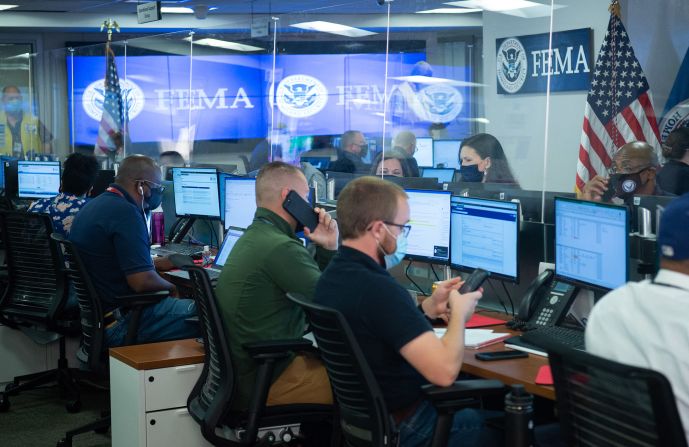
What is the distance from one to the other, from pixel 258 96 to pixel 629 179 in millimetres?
8032

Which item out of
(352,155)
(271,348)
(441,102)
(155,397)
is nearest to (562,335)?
(271,348)

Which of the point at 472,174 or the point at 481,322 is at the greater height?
the point at 472,174

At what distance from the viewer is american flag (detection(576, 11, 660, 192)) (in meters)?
6.81

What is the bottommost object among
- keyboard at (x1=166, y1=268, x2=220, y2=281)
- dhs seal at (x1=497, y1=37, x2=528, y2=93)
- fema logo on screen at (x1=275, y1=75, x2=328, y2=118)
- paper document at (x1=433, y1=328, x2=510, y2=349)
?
keyboard at (x1=166, y1=268, x2=220, y2=281)

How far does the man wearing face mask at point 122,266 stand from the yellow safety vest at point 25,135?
8.51 m

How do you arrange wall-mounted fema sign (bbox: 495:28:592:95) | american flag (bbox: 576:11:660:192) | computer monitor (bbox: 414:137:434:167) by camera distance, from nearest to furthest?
american flag (bbox: 576:11:660:192) < wall-mounted fema sign (bbox: 495:28:592:95) < computer monitor (bbox: 414:137:434:167)

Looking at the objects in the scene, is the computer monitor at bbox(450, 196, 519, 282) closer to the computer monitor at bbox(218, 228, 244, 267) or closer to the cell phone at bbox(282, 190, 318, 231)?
the cell phone at bbox(282, 190, 318, 231)

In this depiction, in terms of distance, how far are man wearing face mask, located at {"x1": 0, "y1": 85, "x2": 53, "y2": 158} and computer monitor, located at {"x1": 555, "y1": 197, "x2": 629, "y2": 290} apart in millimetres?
10579

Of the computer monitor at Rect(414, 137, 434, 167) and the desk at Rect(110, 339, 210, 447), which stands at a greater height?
the computer monitor at Rect(414, 137, 434, 167)

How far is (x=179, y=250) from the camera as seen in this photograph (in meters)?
6.18

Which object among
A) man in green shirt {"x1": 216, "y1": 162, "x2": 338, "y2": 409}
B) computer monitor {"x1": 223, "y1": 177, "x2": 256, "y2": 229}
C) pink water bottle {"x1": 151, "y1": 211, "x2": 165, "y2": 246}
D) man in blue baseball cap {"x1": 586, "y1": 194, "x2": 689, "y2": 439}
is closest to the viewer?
man in blue baseball cap {"x1": 586, "y1": 194, "x2": 689, "y2": 439}

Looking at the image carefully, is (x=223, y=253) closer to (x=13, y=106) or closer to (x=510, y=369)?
(x=510, y=369)

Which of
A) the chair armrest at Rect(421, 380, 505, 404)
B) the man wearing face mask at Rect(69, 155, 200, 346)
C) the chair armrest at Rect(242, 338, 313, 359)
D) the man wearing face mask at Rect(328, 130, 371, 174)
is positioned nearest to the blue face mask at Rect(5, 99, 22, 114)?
the man wearing face mask at Rect(328, 130, 371, 174)

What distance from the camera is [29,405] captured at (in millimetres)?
5492
